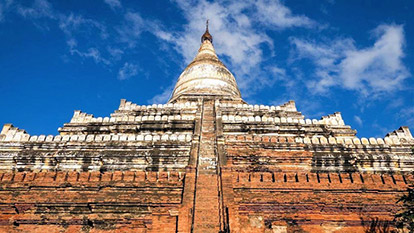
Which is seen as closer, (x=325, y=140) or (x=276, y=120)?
(x=325, y=140)

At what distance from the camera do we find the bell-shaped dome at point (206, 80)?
22.4m

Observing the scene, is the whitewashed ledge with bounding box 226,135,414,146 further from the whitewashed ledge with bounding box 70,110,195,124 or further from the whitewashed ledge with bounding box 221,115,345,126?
the whitewashed ledge with bounding box 70,110,195,124

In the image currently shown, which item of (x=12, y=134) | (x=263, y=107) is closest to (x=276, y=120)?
(x=263, y=107)

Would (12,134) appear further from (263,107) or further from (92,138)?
(263,107)

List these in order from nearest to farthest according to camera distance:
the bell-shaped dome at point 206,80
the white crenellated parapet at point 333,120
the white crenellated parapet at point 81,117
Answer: the white crenellated parapet at point 333,120 < the white crenellated parapet at point 81,117 < the bell-shaped dome at point 206,80

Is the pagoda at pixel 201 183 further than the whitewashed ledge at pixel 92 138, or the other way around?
the whitewashed ledge at pixel 92 138

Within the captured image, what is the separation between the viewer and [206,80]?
23.3 metres

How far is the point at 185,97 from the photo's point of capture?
20.8 meters

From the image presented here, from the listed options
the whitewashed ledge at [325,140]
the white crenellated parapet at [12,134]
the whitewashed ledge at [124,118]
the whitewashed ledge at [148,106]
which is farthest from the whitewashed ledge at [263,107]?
the white crenellated parapet at [12,134]

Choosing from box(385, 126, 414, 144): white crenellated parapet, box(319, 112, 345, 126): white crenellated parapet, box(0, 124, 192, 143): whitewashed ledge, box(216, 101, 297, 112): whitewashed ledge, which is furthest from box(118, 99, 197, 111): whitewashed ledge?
box(385, 126, 414, 144): white crenellated parapet

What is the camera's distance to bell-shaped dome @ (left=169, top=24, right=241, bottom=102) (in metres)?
22.4

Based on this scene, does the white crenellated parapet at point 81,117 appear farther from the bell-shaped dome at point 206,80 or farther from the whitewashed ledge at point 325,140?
the whitewashed ledge at point 325,140

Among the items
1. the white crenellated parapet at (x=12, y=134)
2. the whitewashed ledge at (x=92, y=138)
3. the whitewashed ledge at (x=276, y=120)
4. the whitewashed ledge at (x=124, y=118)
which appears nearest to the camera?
the whitewashed ledge at (x=92, y=138)

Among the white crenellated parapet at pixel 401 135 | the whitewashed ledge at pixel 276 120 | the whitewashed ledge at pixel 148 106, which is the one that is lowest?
the white crenellated parapet at pixel 401 135
